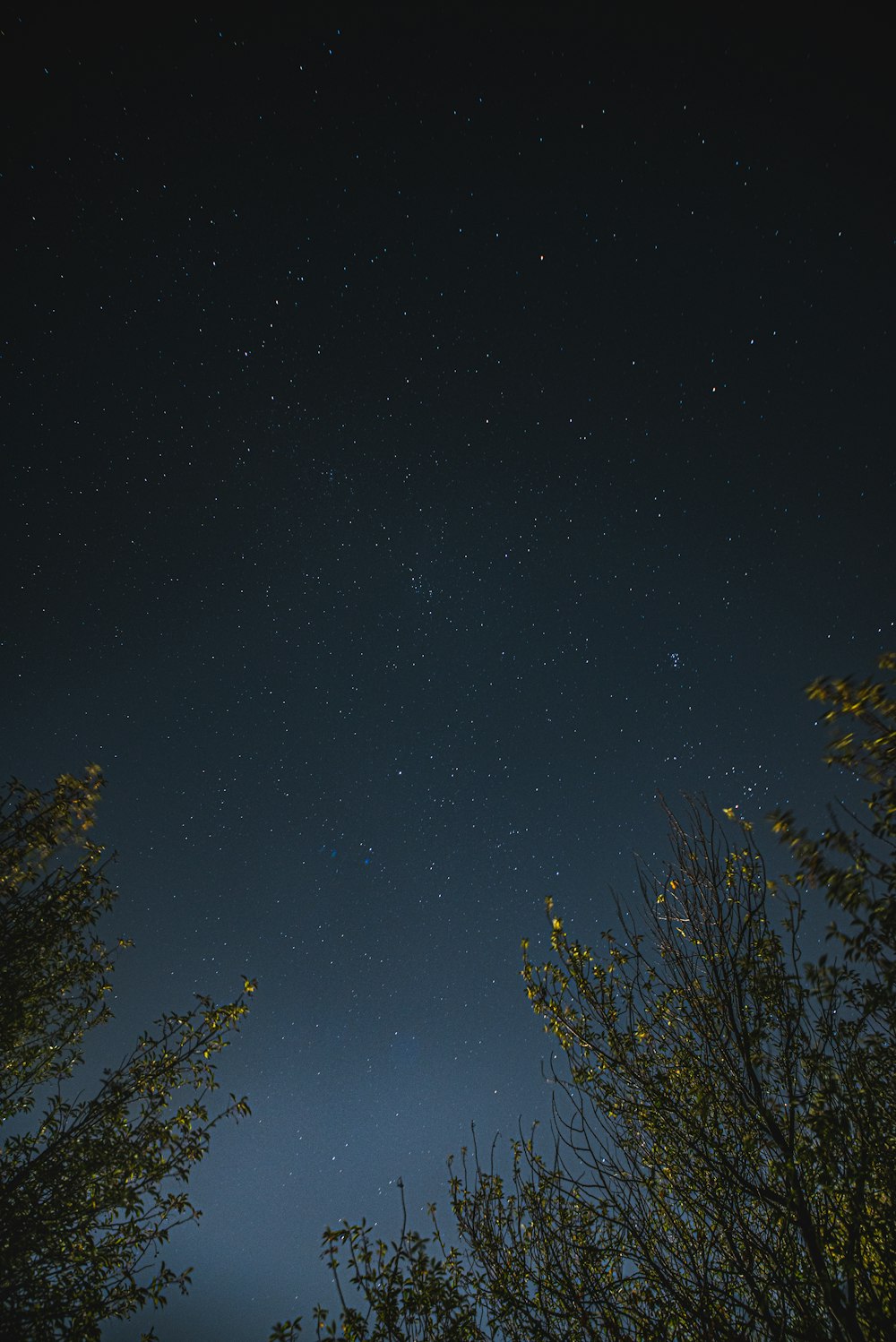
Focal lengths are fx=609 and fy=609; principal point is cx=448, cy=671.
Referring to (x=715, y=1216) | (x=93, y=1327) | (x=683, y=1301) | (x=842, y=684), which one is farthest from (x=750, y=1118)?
(x=93, y=1327)

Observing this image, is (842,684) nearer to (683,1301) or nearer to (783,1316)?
(783,1316)

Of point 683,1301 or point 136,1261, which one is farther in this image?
point 136,1261

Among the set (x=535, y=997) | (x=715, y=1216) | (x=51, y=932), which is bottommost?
(x=715, y=1216)

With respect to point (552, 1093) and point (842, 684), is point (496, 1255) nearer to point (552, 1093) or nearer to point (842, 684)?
point (552, 1093)

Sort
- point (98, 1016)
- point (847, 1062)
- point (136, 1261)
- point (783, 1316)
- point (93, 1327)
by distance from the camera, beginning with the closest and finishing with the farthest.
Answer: point (783, 1316) → point (847, 1062) → point (93, 1327) → point (136, 1261) → point (98, 1016)

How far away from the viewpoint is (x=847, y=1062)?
369 cm

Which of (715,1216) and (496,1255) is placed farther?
(496,1255)

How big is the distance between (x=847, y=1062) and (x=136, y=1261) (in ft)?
18.7

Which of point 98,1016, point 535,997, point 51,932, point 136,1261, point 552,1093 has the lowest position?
point 552,1093

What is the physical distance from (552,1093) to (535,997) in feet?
3.17

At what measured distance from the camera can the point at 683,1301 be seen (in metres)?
3.47

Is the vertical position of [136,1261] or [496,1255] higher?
[136,1261]

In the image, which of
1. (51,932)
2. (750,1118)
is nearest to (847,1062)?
(750,1118)

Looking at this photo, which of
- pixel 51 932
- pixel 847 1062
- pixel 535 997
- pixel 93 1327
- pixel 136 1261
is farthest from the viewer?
pixel 51 932
